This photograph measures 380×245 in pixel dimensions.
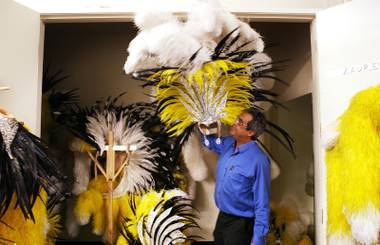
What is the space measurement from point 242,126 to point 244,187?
32 centimetres

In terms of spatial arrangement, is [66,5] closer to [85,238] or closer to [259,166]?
[259,166]

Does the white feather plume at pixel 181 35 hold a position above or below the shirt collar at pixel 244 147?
above

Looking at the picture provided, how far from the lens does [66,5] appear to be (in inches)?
85.5

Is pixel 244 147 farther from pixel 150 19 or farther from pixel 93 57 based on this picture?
pixel 93 57

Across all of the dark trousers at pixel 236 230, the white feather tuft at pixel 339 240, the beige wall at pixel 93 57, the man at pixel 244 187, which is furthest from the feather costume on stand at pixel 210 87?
the beige wall at pixel 93 57

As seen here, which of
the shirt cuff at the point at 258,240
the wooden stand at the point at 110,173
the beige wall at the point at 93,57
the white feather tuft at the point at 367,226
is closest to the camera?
the white feather tuft at the point at 367,226

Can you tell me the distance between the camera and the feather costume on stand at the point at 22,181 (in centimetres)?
158

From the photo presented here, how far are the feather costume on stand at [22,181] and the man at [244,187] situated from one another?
85cm

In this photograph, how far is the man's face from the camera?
2.04 m

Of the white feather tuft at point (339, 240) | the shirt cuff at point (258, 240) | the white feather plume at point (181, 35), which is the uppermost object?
the white feather plume at point (181, 35)

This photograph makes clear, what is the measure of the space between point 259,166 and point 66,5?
1.38m

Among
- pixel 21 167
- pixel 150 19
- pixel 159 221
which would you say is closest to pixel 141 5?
pixel 150 19

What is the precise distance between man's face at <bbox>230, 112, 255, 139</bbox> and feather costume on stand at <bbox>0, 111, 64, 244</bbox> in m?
0.92

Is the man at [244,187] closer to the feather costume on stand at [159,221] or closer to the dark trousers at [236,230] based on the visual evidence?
the dark trousers at [236,230]
